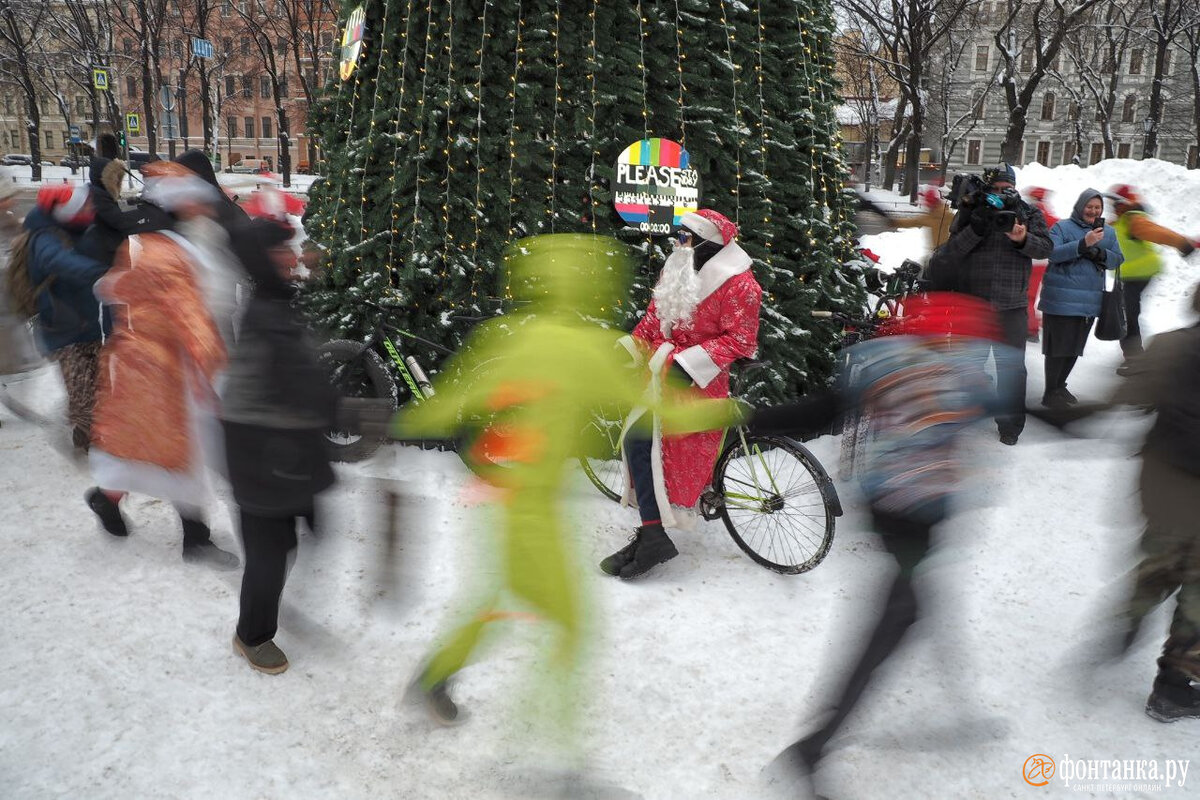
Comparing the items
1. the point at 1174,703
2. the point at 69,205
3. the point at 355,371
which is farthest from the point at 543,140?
the point at 1174,703

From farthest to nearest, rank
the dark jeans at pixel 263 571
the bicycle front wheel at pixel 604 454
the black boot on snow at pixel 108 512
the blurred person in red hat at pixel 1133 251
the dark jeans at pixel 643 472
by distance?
the blurred person in red hat at pixel 1133 251
the bicycle front wheel at pixel 604 454
the black boot on snow at pixel 108 512
the dark jeans at pixel 643 472
the dark jeans at pixel 263 571

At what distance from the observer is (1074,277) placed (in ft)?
25.3

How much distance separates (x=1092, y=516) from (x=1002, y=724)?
10.00 feet

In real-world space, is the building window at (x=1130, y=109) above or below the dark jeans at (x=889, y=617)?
above

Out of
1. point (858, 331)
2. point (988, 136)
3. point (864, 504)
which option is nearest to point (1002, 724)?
point (864, 504)

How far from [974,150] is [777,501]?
2794 inches

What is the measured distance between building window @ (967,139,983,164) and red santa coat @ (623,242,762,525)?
69625 millimetres

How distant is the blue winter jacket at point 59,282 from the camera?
5.65m

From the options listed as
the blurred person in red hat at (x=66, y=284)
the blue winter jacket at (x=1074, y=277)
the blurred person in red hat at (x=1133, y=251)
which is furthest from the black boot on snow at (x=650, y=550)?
the blurred person in red hat at (x=1133, y=251)

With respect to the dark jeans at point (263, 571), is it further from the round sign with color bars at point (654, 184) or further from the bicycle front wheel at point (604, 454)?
the round sign with color bars at point (654, 184)

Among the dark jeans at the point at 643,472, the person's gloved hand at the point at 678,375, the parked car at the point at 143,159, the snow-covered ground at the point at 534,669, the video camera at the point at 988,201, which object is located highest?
the parked car at the point at 143,159

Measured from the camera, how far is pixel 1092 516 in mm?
6047

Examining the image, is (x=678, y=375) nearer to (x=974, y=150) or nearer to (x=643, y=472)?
(x=643, y=472)

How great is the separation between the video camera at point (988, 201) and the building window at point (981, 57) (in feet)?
200
